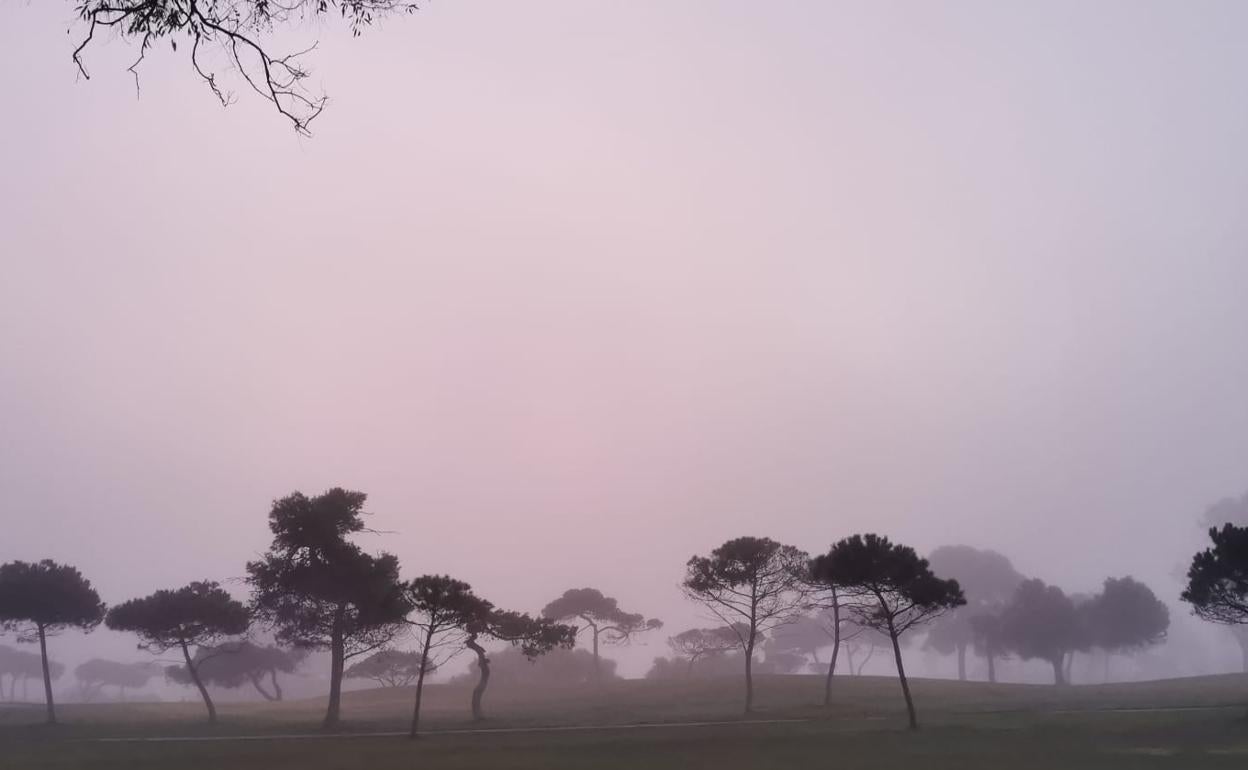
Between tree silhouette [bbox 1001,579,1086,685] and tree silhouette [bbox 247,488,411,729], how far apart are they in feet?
244

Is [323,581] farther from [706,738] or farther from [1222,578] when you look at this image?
[1222,578]

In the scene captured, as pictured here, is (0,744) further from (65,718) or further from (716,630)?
(716,630)

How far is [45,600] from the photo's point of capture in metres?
57.9

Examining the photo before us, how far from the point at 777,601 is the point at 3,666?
168575 mm

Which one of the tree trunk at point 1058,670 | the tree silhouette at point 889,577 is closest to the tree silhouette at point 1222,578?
the tree silhouette at point 889,577

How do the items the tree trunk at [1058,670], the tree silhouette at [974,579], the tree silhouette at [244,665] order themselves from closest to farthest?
the tree trunk at [1058,670], the tree silhouette at [244,665], the tree silhouette at [974,579]

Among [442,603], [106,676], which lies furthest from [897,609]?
[106,676]

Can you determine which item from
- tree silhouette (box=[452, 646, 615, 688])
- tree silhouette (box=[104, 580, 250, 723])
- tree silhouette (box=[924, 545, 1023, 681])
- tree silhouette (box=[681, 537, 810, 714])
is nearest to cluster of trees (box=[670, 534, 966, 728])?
tree silhouette (box=[681, 537, 810, 714])

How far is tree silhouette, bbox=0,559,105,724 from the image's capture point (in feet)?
188

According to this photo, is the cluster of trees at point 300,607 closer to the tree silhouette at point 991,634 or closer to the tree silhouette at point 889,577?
the tree silhouette at point 889,577

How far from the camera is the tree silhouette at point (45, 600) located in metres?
57.3

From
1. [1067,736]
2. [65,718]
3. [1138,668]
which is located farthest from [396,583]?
[1138,668]

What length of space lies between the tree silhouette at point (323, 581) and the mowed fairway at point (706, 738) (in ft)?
17.6

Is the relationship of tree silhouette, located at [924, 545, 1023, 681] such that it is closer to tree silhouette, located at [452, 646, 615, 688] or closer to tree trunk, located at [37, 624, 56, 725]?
tree silhouette, located at [452, 646, 615, 688]
